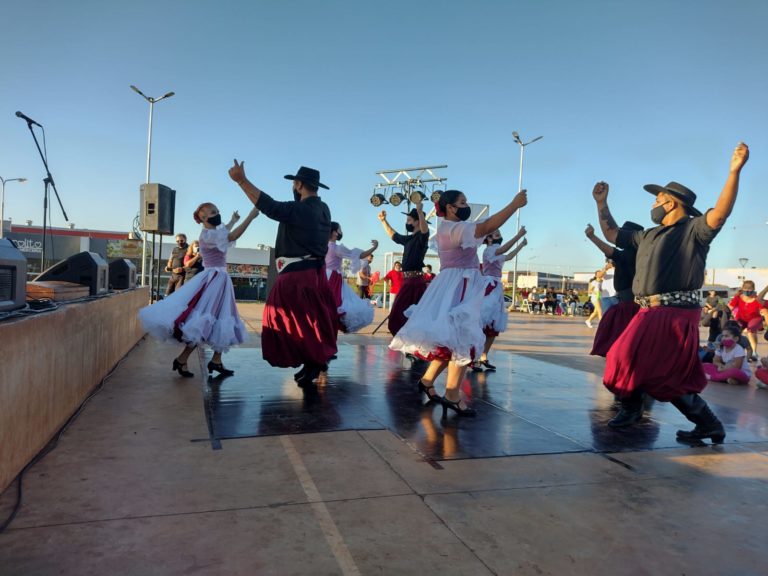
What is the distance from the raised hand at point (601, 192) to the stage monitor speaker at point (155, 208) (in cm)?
1004

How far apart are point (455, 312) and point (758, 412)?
3372 millimetres

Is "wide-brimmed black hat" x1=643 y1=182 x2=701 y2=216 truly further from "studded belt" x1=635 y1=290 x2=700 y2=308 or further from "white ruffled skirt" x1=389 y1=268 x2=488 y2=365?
"white ruffled skirt" x1=389 y1=268 x2=488 y2=365

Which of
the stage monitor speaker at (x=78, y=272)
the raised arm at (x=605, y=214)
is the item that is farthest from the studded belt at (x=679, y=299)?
the stage monitor speaker at (x=78, y=272)

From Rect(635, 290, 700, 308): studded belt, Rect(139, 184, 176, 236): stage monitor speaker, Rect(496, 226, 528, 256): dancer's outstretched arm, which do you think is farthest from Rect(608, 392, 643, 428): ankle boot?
Rect(139, 184, 176, 236): stage monitor speaker

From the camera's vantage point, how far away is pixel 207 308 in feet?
17.6

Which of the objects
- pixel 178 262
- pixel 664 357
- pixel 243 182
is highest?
pixel 243 182

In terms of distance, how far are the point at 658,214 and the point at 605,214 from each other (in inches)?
19.4

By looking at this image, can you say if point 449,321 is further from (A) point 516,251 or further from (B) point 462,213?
(A) point 516,251

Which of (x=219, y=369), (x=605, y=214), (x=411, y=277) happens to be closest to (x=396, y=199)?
(x=411, y=277)

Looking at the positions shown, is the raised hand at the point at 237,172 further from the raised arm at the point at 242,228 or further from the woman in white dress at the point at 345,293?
the woman in white dress at the point at 345,293

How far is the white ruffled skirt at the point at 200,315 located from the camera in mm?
5094

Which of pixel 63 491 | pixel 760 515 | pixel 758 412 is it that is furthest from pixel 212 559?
pixel 758 412

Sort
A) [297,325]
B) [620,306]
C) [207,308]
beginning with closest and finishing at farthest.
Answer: [297,325]
[207,308]
[620,306]

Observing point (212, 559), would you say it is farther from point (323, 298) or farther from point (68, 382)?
point (323, 298)
